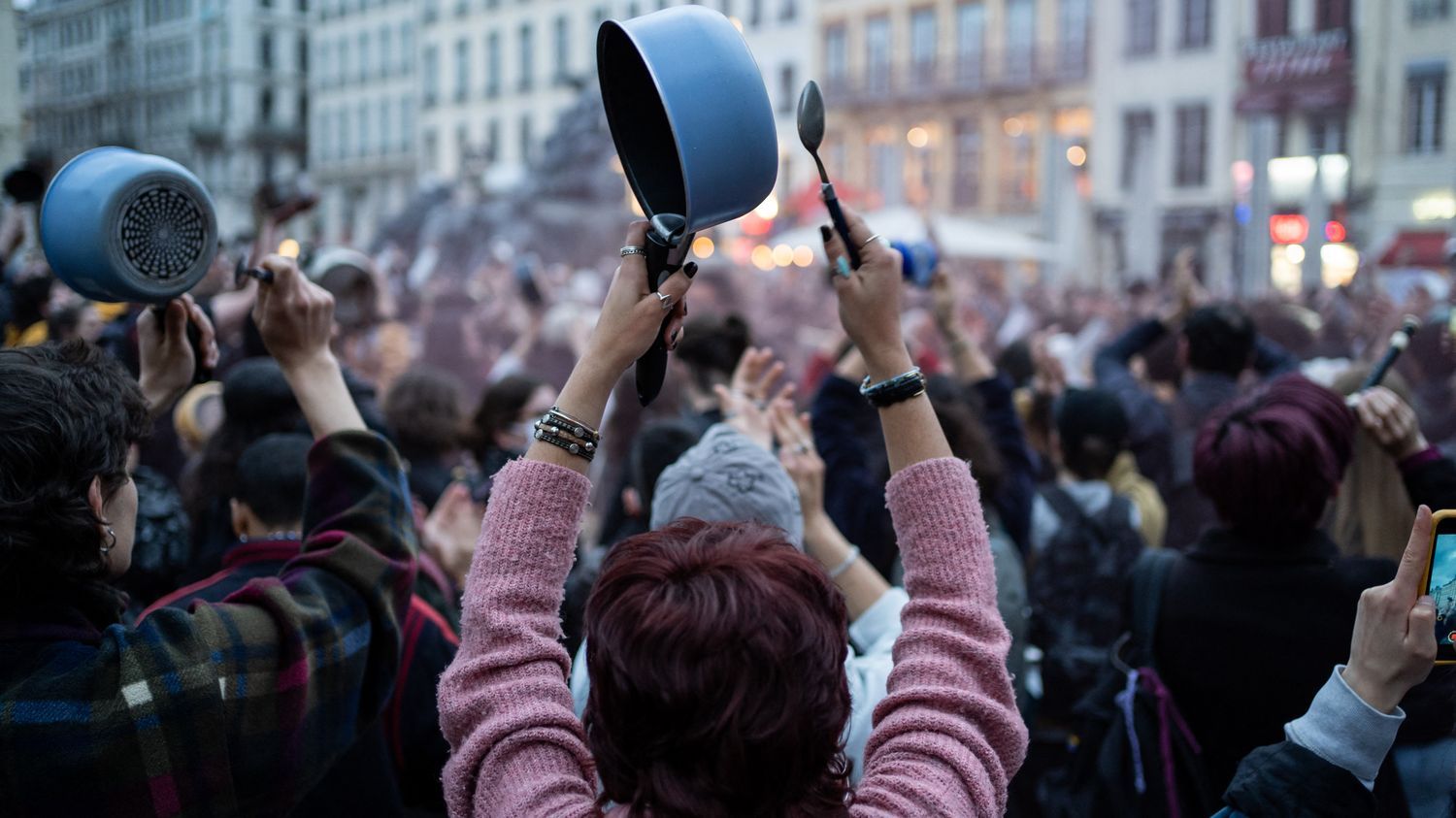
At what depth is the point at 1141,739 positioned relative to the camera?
2.35m

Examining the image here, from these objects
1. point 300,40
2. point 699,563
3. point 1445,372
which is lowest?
point 1445,372

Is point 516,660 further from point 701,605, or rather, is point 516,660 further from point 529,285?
point 529,285

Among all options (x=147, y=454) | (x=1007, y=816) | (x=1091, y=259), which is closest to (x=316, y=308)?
(x=1007, y=816)

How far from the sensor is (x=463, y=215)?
1972cm

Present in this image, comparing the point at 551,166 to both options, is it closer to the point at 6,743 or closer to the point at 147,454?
the point at 147,454

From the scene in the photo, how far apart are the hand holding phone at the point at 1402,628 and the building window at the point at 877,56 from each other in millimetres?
21172

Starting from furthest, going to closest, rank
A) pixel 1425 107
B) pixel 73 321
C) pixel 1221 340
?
pixel 1425 107, pixel 73 321, pixel 1221 340

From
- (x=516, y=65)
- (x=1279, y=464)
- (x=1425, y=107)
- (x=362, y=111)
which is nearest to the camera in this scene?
(x=1279, y=464)

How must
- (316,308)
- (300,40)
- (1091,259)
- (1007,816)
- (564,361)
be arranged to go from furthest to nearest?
(1091,259)
(564,361)
(300,40)
(1007,816)
(316,308)

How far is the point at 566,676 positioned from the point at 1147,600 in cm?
146

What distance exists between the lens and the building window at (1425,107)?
22.3ft

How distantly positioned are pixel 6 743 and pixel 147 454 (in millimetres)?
3544

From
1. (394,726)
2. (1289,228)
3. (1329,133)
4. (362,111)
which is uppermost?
(362,111)

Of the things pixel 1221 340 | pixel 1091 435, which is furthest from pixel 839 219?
pixel 1221 340
